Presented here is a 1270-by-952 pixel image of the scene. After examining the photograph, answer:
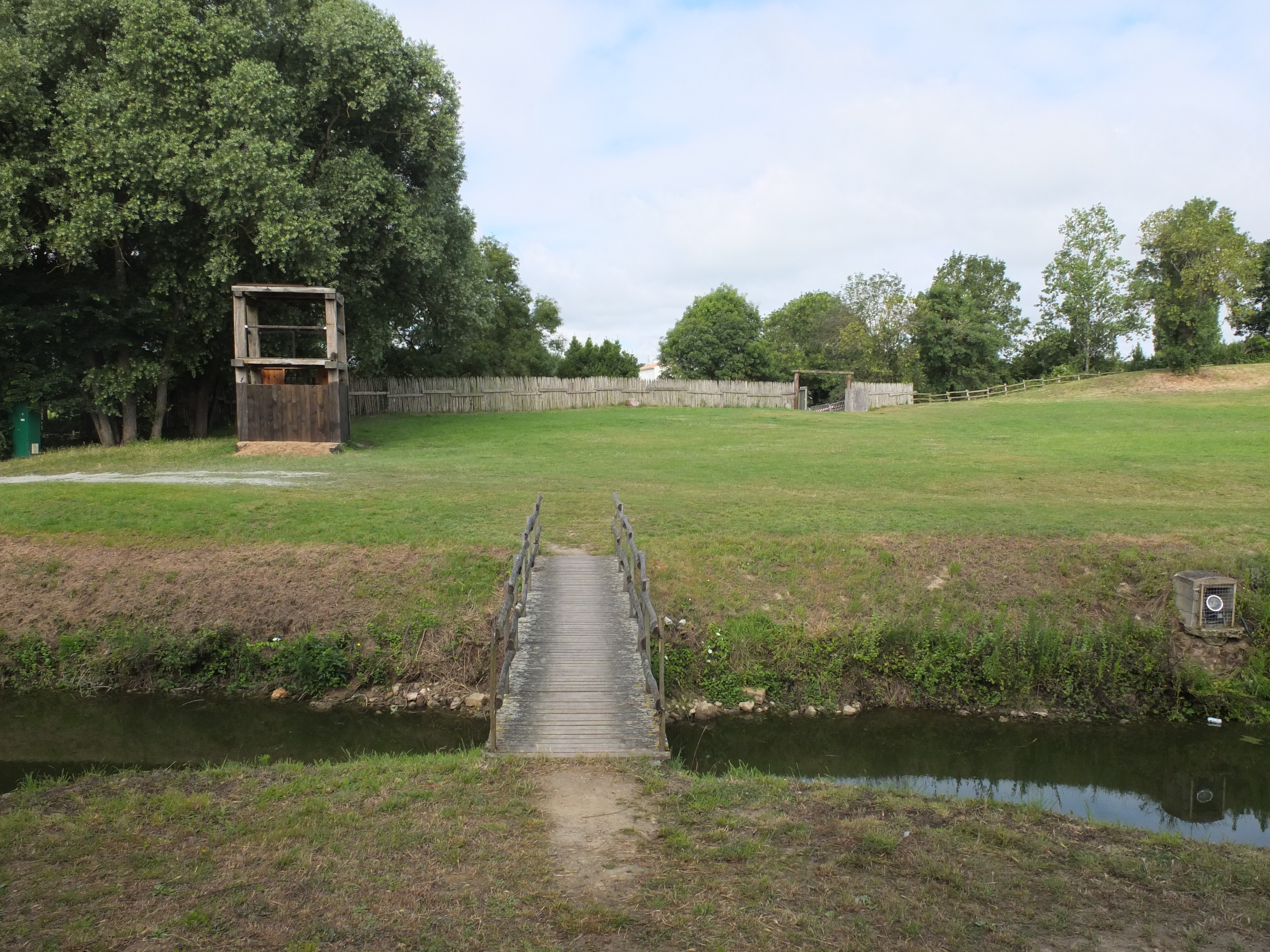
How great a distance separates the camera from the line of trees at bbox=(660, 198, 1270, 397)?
5884cm

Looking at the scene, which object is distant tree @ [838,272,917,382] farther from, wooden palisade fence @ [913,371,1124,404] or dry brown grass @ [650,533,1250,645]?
dry brown grass @ [650,533,1250,645]

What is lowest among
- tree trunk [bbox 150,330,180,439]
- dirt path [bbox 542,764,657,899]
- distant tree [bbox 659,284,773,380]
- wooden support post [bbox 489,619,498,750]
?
dirt path [bbox 542,764,657,899]

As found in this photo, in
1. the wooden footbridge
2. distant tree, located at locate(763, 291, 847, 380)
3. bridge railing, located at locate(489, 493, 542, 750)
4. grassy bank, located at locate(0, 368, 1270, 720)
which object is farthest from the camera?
distant tree, located at locate(763, 291, 847, 380)

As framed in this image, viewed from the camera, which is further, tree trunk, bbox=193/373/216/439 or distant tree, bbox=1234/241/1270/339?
distant tree, bbox=1234/241/1270/339

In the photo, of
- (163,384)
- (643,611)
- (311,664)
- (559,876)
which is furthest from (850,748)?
(163,384)

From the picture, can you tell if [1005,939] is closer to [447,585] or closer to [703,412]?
[447,585]

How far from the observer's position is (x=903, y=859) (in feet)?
21.4

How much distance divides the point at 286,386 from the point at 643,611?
63.0 ft

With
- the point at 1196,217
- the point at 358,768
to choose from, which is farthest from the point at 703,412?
the point at 1196,217

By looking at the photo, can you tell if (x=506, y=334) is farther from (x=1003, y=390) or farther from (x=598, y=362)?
(x=1003, y=390)

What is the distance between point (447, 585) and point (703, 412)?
29244 millimetres

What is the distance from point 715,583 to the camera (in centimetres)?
1413

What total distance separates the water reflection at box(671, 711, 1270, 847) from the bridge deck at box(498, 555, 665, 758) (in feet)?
4.14

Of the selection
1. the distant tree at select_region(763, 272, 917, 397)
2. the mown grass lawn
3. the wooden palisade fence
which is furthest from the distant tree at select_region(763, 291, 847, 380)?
the mown grass lawn
